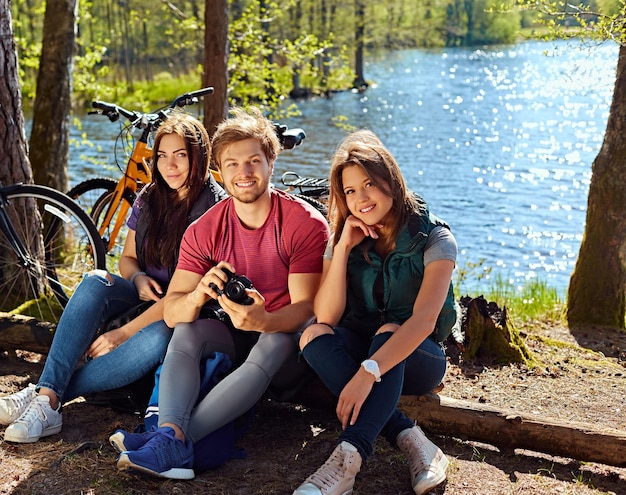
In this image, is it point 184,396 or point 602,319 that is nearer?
point 184,396

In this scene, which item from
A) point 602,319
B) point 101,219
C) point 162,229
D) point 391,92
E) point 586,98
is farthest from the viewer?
point 391,92

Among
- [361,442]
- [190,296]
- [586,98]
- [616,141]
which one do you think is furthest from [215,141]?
[586,98]

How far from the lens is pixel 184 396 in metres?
3.26

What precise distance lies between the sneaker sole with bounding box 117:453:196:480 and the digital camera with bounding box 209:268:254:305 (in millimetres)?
689

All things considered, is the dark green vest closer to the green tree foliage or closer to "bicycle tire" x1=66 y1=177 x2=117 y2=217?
"bicycle tire" x1=66 y1=177 x2=117 y2=217

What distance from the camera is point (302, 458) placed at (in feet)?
11.2

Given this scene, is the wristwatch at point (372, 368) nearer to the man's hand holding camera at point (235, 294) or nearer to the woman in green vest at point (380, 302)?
the woman in green vest at point (380, 302)

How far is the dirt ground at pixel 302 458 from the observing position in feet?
10.3

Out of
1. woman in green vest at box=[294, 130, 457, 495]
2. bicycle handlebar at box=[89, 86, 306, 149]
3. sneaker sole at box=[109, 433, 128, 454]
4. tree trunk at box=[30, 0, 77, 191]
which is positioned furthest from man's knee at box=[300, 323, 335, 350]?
tree trunk at box=[30, 0, 77, 191]

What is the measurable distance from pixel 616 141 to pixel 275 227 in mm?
3446

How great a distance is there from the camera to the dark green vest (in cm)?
330

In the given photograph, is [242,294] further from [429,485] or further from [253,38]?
[253,38]

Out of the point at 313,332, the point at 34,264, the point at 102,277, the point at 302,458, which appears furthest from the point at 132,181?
the point at 302,458

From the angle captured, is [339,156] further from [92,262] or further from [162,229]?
[92,262]
